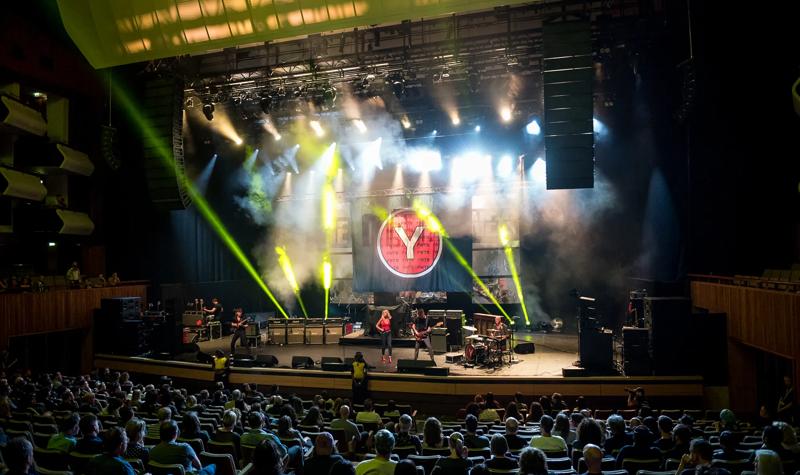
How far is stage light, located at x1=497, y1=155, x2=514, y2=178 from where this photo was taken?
73.0 feet

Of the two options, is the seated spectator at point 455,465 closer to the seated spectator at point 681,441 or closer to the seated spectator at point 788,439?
the seated spectator at point 681,441

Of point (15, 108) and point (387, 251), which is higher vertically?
point (15, 108)

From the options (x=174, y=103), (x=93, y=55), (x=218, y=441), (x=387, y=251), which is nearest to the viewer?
(x=218, y=441)

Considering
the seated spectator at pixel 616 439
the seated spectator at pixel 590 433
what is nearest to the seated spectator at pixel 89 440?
the seated spectator at pixel 590 433

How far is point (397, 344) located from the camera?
19.3 meters

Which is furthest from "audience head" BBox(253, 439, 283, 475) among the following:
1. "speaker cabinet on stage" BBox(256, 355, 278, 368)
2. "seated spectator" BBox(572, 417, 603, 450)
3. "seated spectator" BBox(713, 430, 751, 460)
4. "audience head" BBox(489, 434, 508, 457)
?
"speaker cabinet on stage" BBox(256, 355, 278, 368)

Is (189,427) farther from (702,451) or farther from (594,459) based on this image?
(702,451)

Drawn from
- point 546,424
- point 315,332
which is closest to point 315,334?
point 315,332

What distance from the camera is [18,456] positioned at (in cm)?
420

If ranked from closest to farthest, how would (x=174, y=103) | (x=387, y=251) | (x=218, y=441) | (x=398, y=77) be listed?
(x=218, y=441)
(x=174, y=103)
(x=398, y=77)
(x=387, y=251)

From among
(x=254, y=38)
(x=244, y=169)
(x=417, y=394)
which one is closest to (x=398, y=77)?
(x=254, y=38)

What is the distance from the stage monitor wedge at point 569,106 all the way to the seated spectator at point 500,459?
5.69m

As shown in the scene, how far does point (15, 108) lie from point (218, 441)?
17428mm

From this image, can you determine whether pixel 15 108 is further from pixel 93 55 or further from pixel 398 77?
pixel 398 77
